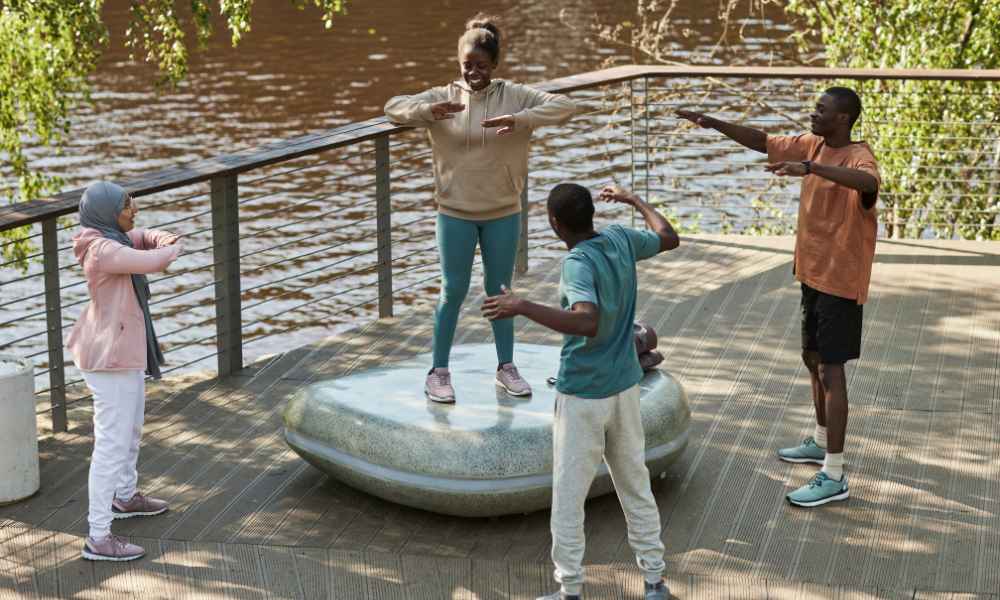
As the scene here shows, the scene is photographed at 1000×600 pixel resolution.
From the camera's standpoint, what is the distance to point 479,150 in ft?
19.0

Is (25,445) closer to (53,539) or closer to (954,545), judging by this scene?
(53,539)

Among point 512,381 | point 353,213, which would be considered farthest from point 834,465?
point 353,213

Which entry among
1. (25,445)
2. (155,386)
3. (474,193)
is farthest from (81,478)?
(474,193)

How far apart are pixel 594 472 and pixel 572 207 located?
2.98 ft

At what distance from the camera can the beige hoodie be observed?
5.78 meters

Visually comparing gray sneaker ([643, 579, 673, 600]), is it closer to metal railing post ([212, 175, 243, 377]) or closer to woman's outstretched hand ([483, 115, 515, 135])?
woman's outstretched hand ([483, 115, 515, 135])

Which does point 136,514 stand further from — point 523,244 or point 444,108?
point 523,244

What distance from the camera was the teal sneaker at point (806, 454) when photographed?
6258 millimetres

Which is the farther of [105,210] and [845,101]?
[845,101]

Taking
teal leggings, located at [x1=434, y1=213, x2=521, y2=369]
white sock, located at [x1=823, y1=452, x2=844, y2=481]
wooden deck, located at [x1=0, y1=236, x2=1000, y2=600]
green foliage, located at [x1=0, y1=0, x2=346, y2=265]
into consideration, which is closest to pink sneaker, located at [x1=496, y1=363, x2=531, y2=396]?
teal leggings, located at [x1=434, y1=213, x2=521, y2=369]

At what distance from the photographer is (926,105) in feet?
42.9

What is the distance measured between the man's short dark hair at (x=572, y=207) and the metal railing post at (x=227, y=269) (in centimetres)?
301

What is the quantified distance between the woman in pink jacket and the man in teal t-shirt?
1588mm

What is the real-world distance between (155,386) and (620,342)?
11.3 ft
